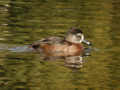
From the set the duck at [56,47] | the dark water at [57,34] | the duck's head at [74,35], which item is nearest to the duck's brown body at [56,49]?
the duck at [56,47]

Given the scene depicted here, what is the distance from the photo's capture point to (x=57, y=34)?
50.1ft

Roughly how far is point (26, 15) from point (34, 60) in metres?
6.20

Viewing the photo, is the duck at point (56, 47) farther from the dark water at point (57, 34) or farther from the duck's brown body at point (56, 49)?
the dark water at point (57, 34)

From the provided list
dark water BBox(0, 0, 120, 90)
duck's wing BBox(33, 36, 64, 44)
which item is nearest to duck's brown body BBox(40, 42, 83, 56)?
duck's wing BBox(33, 36, 64, 44)

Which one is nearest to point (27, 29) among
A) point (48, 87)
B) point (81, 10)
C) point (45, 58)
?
point (45, 58)

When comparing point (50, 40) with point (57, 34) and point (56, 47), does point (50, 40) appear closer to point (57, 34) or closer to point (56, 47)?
point (56, 47)

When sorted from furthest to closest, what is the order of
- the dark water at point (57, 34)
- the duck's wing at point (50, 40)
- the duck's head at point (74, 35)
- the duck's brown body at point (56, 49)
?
1. the duck's head at point (74, 35)
2. the duck's brown body at point (56, 49)
3. the duck's wing at point (50, 40)
4. the dark water at point (57, 34)

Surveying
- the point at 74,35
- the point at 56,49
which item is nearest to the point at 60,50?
the point at 56,49

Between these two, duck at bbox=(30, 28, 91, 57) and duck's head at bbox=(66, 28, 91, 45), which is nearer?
duck at bbox=(30, 28, 91, 57)

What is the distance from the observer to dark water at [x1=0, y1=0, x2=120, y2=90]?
33.2 ft

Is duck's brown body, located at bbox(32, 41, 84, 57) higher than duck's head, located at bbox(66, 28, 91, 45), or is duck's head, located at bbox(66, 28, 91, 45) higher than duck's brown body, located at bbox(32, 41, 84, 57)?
duck's head, located at bbox(66, 28, 91, 45)

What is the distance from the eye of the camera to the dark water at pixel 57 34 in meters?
10.1

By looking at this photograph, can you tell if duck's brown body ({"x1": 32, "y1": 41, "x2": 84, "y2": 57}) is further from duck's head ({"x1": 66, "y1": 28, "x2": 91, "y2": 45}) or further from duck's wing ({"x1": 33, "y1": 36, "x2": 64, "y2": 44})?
duck's head ({"x1": 66, "y1": 28, "x2": 91, "y2": 45})

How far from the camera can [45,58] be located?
12.5 metres
